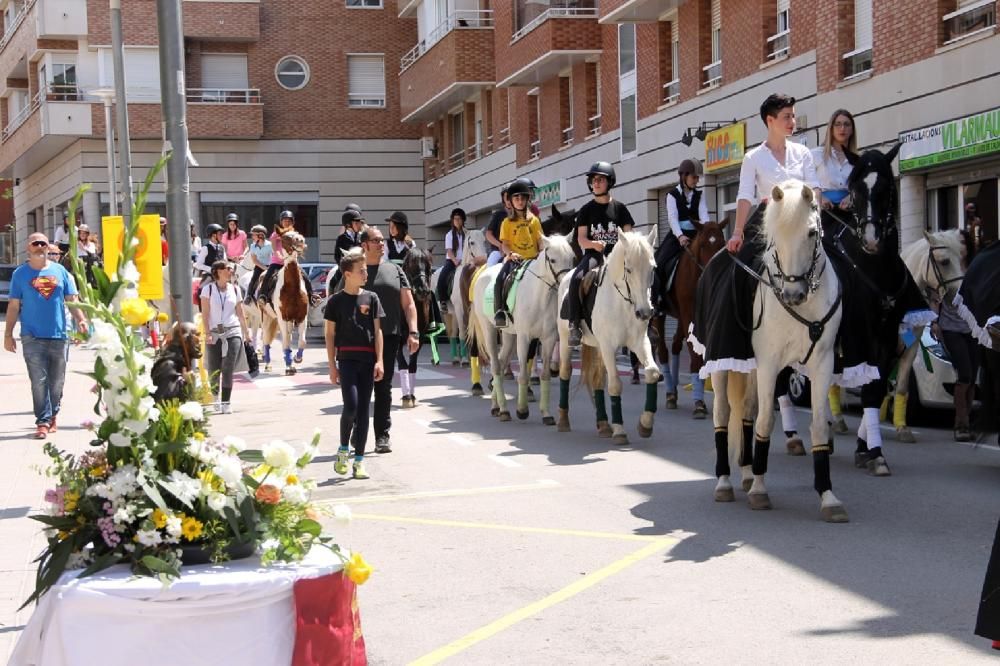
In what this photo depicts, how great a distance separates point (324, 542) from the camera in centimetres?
531

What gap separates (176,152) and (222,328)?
6.78 meters

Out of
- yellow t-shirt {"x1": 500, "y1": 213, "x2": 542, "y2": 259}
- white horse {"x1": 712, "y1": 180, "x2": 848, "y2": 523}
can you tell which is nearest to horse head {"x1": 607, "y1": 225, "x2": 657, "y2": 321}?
yellow t-shirt {"x1": 500, "y1": 213, "x2": 542, "y2": 259}

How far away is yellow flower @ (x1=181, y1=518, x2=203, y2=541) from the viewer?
198 inches

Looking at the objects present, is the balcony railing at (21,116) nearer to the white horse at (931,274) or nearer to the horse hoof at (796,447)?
the white horse at (931,274)

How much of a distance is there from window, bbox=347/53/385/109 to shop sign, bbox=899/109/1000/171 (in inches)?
1372

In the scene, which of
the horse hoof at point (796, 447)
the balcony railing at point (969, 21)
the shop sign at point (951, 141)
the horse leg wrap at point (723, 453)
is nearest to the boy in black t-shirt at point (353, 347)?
the horse leg wrap at point (723, 453)

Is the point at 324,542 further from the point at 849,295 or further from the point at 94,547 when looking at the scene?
the point at 849,295

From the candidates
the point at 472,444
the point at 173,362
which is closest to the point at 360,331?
the point at 472,444

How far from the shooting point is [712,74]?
28.4m

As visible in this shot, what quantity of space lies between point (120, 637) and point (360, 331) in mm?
7077

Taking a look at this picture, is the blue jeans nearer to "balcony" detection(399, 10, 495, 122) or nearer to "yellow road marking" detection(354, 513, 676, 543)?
"yellow road marking" detection(354, 513, 676, 543)

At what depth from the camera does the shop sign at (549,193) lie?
36.7m

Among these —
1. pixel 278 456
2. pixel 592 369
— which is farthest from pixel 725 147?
pixel 278 456

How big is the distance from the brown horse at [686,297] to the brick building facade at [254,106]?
120 ft
